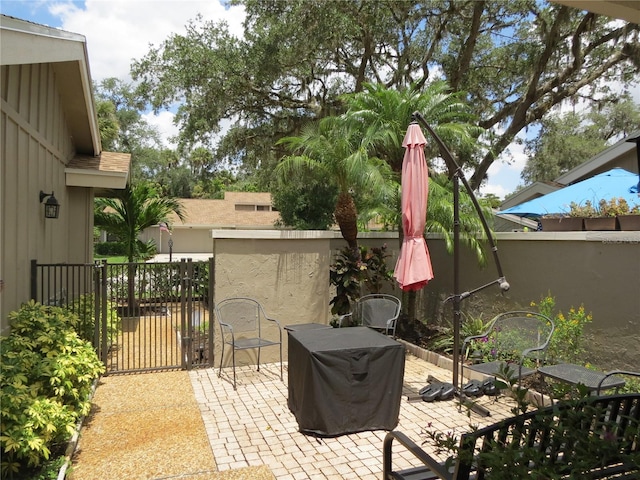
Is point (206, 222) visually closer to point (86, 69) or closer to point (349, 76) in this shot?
point (349, 76)

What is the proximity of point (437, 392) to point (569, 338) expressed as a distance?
75.7 inches

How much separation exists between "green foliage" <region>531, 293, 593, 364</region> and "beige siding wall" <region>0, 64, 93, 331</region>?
635 cm

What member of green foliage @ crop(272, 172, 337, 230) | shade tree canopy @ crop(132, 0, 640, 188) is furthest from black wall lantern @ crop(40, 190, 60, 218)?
green foliage @ crop(272, 172, 337, 230)

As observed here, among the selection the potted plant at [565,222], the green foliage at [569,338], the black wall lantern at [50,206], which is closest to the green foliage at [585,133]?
the potted plant at [565,222]

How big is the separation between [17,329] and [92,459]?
1.58 metres

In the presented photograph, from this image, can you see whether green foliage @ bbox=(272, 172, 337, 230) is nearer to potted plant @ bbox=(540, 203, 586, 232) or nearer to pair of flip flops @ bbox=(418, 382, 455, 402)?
potted plant @ bbox=(540, 203, 586, 232)

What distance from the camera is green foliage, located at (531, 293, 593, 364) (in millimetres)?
5691

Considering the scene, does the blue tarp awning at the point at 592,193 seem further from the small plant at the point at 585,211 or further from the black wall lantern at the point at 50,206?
the black wall lantern at the point at 50,206

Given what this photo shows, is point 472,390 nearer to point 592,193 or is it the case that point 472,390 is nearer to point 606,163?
point 592,193

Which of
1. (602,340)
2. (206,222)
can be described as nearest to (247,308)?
(602,340)

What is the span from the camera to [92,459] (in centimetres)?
387

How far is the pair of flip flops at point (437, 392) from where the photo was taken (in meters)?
5.28

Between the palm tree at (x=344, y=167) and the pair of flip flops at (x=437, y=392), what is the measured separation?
2.75m

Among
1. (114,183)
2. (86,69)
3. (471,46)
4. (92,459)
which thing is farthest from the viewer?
(471,46)
